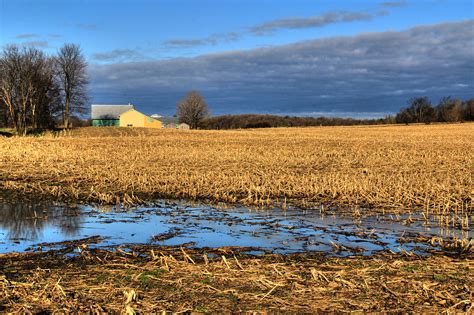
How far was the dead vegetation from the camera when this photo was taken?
508 cm

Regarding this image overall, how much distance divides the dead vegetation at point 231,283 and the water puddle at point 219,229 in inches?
35.6

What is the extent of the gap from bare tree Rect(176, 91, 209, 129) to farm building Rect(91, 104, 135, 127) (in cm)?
1403

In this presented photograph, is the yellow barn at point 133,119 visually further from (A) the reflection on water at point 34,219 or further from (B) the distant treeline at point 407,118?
(A) the reflection on water at point 34,219

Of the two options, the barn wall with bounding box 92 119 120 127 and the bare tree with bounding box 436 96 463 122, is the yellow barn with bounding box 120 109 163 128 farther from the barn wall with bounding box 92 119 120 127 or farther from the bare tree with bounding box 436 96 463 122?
the bare tree with bounding box 436 96 463 122

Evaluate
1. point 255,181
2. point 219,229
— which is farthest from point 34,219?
point 255,181

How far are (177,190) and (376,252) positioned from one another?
784cm

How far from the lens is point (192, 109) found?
125 metres

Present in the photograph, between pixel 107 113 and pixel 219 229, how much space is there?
11484 cm

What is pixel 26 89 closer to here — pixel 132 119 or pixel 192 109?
pixel 132 119

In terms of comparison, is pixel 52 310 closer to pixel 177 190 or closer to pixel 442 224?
pixel 442 224

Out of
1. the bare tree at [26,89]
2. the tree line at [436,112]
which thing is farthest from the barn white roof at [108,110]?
the tree line at [436,112]

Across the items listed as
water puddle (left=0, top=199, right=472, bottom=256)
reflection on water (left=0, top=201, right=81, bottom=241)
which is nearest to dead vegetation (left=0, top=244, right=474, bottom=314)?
water puddle (left=0, top=199, right=472, bottom=256)

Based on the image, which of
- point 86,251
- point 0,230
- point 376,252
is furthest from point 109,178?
point 376,252

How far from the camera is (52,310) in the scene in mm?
4938
